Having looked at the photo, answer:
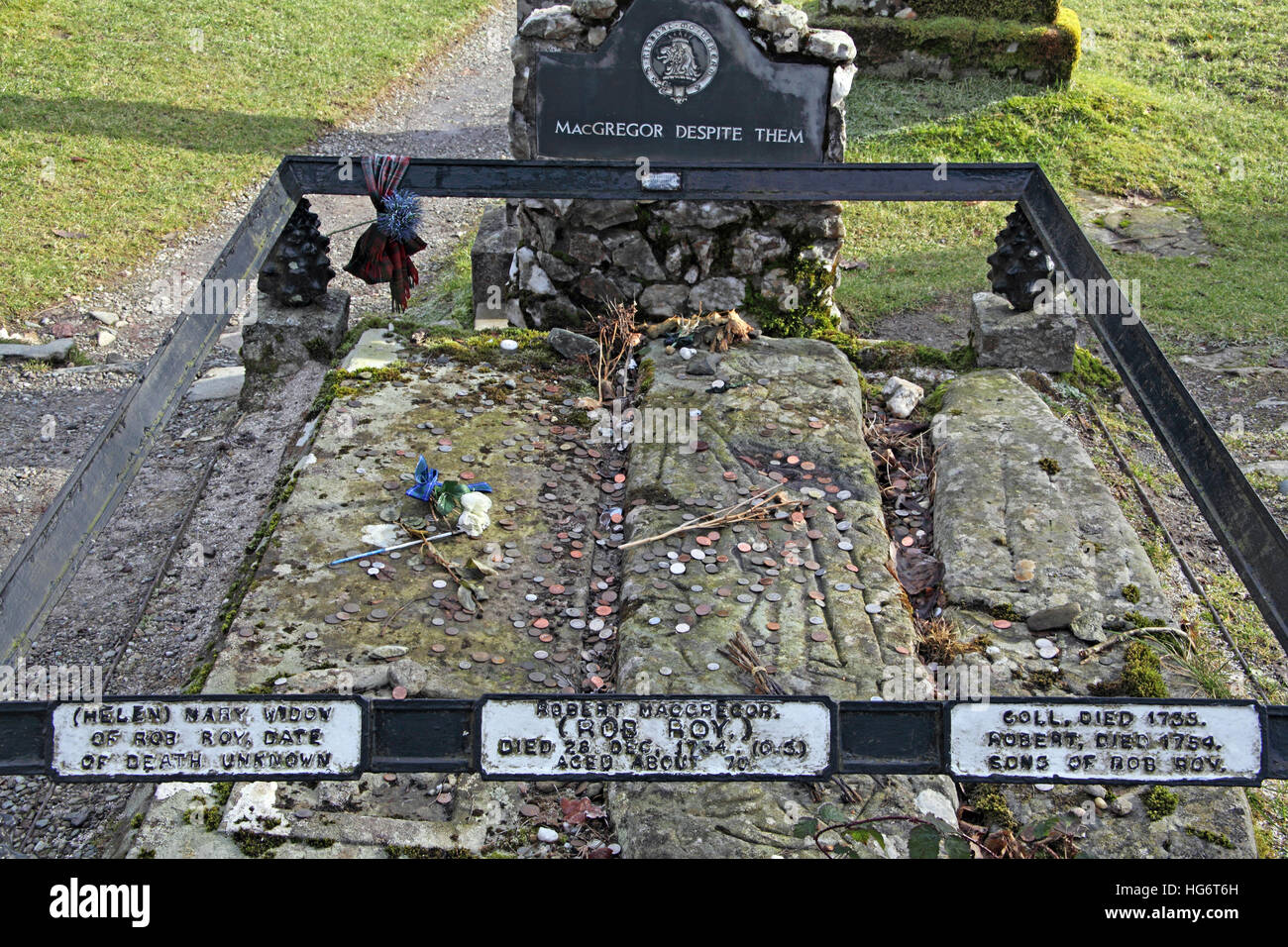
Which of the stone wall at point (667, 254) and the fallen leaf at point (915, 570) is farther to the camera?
the stone wall at point (667, 254)

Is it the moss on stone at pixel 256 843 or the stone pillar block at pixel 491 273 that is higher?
the stone pillar block at pixel 491 273

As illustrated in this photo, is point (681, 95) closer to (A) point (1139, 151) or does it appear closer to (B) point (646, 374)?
(B) point (646, 374)

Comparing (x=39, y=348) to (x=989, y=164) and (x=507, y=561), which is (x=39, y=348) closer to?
(x=507, y=561)

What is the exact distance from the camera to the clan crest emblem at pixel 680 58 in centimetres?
682

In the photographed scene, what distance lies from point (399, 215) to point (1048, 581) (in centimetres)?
374

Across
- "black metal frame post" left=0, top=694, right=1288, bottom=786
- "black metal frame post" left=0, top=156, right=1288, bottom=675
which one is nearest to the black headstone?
"black metal frame post" left=0, top=156, right=1288, bottom=675

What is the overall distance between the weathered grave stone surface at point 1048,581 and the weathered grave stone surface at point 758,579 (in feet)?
1.16

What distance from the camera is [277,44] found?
13453mm

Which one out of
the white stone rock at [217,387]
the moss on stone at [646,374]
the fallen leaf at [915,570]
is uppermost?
the moss on stone at [646,374]

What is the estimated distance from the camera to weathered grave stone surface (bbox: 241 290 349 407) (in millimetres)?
6828

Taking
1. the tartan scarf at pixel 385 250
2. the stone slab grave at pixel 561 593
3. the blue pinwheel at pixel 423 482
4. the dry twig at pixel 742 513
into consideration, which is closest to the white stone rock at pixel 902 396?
the stone slab grave at pixel 561 593

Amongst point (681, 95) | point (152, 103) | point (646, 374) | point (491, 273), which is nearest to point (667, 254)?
point (681, 95)

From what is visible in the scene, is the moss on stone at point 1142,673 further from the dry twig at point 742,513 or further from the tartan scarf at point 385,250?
the tartan scarf at point 385,250

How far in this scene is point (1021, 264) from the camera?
6840 millimetres
